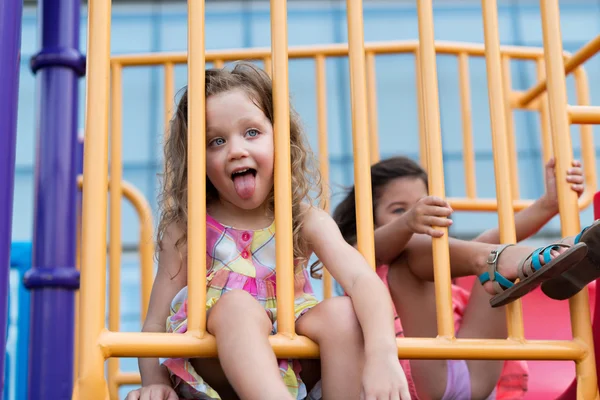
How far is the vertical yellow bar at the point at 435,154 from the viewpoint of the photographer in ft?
4.26

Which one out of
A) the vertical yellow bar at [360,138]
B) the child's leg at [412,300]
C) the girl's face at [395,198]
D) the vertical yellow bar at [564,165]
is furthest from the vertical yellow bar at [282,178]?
the girl's face at [395,198]

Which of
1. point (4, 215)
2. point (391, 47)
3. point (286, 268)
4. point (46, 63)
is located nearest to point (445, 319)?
point (286, 268)

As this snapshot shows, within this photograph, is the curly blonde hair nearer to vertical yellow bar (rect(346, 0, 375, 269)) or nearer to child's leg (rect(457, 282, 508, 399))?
vertical yellow bar (rect(346, 0, 375, 269))

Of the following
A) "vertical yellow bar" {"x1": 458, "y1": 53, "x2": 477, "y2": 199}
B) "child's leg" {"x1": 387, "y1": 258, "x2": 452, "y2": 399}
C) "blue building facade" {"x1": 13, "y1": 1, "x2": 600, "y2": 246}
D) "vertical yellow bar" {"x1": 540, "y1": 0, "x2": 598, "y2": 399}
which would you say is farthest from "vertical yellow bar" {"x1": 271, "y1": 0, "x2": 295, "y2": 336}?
"blue building facade" {"x1": 13, "y1": 1, "x2": 600, "y2": 246}

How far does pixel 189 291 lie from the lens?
1211 mm

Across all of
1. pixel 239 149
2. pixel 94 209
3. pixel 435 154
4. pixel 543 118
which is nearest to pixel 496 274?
pixel 435 154

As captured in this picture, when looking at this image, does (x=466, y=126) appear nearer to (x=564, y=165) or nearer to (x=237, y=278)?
(x=564, y=165)

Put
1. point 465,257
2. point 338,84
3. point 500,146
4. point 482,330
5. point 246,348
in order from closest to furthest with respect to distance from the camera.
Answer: point 246,348 → point 500,146 → point 465,257 → point 482,330 → point 338,84

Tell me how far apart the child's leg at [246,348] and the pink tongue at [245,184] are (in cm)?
22

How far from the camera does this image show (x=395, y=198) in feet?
6.89

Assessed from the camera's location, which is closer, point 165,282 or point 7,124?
point 7,124

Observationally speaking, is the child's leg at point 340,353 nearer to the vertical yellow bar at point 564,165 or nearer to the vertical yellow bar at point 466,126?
the vertical yellow bar at point 564,165

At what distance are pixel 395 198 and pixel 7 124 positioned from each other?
109cm

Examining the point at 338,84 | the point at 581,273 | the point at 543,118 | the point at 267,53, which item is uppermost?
the point at 338,84
